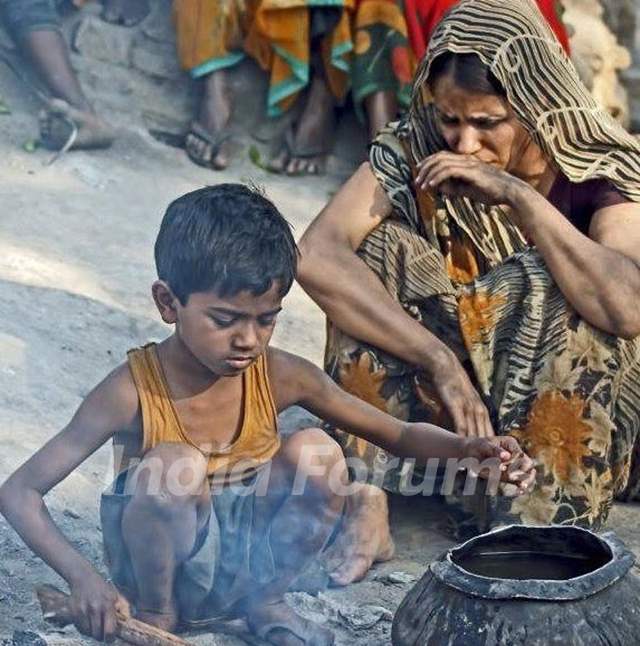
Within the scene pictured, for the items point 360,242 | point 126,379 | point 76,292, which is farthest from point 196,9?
point 126,379

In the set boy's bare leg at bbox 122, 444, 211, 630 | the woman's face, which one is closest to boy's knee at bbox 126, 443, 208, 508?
boy's bare leg at bbox 122, 444, 211, 630

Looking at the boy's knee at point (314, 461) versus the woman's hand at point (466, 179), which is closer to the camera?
the boy's knee at point (314, 461)

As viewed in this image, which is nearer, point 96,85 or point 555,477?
point 555,477

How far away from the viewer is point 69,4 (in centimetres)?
704

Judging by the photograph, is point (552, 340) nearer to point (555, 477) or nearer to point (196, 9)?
point (555, 477)

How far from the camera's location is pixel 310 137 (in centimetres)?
698

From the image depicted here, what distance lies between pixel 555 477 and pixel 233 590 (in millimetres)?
1010

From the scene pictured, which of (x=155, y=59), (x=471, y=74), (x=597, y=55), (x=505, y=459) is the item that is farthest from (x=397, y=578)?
(x=597, y=55)

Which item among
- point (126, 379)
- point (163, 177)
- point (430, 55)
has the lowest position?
point (163, 177)

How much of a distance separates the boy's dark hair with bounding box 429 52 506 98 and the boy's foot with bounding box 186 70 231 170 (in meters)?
2.68

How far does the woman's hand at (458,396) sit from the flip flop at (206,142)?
281 centimetres

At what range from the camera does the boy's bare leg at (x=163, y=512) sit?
3.32 metres

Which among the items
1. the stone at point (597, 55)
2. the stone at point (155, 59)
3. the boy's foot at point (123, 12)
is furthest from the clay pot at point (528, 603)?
the stone at point (597, 55)

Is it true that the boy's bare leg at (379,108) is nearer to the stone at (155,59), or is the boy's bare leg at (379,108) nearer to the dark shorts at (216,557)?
the stone at (155,59)
